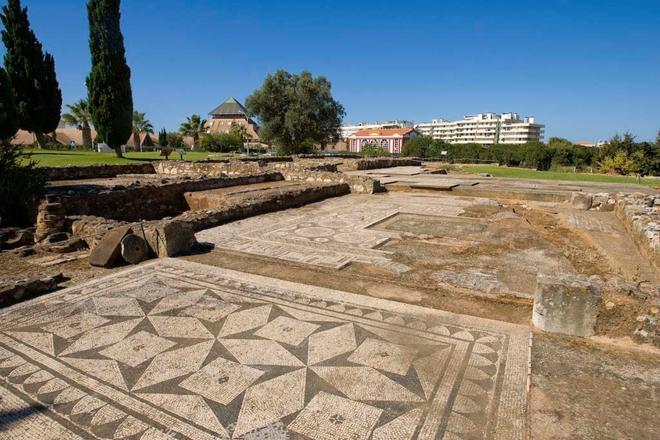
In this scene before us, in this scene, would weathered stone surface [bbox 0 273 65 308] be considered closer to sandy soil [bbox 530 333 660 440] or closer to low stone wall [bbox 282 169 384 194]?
sandy soil [bbox 530 333 660 440]

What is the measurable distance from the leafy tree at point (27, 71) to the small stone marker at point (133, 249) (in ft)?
92.0

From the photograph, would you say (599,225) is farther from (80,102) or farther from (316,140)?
(80,102)

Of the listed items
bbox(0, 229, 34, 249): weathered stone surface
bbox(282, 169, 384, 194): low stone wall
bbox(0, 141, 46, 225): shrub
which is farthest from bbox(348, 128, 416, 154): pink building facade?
bbox(0, 229, 34, 249): weathered stone surface

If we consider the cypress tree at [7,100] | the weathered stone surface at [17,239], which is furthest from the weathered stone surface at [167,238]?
the cypress tree at [7,100]

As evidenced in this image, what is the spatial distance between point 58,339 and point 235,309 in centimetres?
145

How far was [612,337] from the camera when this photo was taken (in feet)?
10.2

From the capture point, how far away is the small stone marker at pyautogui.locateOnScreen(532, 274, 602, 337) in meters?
3.15

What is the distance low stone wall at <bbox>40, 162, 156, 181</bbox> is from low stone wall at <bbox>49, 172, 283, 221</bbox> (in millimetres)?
5754

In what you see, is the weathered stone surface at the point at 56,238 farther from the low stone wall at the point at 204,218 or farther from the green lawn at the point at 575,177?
the green lawn at the point at 575,177

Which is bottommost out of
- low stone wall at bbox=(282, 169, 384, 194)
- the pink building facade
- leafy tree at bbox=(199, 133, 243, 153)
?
low stone wall at bbox=(282, 169, 384, 194)

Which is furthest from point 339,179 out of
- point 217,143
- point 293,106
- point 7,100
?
point 217,143

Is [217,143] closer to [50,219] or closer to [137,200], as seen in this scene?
[137,200]

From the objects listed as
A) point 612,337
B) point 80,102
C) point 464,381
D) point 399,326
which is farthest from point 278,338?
point 80,102

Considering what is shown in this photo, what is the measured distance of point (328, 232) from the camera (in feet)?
23.4
